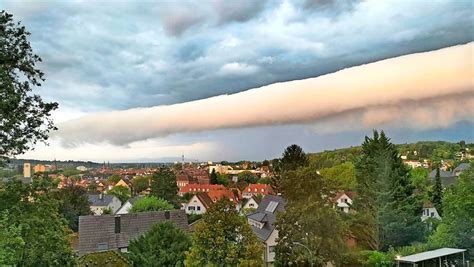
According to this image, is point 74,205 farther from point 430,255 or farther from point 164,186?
point 430,255

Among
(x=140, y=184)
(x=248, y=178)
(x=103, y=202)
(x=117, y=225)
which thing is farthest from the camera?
(x=248, y=178)

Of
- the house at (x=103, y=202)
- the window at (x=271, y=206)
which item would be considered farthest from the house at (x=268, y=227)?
the house at (x=103, y=202)

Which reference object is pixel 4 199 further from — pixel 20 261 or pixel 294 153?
pixel 294 153

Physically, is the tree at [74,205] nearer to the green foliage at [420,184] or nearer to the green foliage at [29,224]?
the green foliage at [420,184]

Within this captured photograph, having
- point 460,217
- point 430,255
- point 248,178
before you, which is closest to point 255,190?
point 248,178

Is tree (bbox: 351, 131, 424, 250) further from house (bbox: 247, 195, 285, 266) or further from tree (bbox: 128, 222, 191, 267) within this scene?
tree (bbox: 128, 222, 191, 267)

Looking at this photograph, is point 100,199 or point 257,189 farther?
point 257,189

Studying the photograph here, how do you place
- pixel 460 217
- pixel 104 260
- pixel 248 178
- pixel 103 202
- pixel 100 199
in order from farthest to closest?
1. pixel 248 178
2. pixel 100 199
3. pixel 103 202
4. pixel 460 217
5. pixel 104 260
